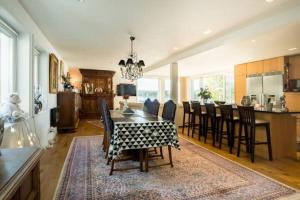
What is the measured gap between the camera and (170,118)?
3.19m

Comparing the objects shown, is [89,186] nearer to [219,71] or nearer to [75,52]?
[75,52]

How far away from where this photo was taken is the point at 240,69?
741 cm

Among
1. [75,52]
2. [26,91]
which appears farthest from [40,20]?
[75,52]

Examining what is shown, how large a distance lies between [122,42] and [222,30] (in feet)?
7.30

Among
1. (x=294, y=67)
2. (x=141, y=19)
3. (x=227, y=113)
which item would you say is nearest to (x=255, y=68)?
(x=294, y=67)

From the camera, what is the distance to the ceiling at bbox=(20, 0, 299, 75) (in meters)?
2.71

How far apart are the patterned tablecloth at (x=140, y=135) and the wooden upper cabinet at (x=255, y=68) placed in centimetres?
520

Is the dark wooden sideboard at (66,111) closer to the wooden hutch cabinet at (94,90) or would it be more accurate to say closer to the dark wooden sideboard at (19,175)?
the wooden hutch cabinet at (94,90)

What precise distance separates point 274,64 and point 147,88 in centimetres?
660

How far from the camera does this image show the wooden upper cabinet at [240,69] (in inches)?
284

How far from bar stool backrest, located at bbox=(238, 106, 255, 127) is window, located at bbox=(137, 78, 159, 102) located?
774 centimetres

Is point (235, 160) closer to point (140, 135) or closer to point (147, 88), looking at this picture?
point (140, 135)

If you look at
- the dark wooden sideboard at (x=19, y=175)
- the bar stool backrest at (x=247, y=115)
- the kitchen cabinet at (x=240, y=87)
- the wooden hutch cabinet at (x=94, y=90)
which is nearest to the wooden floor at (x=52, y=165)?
the dark wooden sideboard at (x=19, y=175)

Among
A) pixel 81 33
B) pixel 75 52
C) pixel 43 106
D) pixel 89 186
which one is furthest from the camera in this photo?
pixel 75 52
